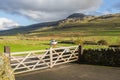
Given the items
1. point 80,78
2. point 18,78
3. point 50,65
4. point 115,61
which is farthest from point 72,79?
point 115,61

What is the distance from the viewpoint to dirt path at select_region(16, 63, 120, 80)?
1869 centimetres

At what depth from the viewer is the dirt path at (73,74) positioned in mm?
18692

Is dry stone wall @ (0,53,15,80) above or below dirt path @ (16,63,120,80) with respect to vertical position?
above

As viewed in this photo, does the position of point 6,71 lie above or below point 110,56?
above

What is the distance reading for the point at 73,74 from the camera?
2012cm

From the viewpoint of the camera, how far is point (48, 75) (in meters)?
19.9

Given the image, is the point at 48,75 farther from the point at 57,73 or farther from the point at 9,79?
the point at 9,79

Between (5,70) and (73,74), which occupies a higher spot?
(5,70)

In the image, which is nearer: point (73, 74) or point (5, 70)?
point (5, 70)

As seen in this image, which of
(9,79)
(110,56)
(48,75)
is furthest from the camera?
(110,56)

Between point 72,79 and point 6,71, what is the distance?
32.3ft

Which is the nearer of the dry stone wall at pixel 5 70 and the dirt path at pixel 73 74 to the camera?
the dry stone wall at pixel 5 70

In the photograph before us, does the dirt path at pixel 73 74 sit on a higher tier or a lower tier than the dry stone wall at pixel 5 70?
lower

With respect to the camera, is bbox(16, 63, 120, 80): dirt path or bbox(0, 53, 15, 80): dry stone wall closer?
bbox(0, 53, 15, 80): dry stone wall
